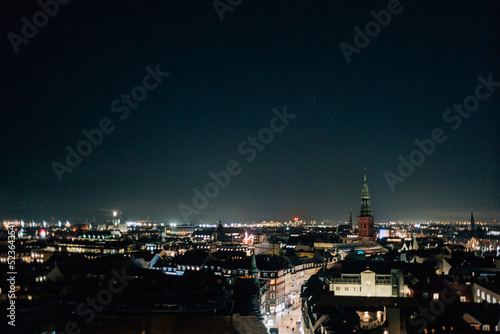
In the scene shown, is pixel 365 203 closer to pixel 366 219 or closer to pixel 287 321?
pixel 366 219

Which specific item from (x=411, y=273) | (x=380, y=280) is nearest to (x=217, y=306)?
(x=380, y=280)

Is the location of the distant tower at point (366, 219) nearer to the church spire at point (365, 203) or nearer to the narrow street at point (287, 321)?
the church spire at point (365, 203)

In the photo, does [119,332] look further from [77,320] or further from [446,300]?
[446,300]

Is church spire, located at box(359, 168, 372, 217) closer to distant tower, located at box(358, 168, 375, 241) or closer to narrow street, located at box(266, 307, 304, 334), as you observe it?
distant tower, located at box(358, 168, 375, 241)

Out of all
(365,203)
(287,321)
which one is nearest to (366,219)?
(365,203)

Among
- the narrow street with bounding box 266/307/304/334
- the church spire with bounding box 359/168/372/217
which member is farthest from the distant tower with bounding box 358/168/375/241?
the narrow street with bounding box 266/307/304/334

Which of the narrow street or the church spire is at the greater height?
the church spire

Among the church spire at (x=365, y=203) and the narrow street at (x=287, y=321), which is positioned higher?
the church spire at (x=365, y=203)

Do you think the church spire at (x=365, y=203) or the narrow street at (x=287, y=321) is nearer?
the narrow street at (x=287, y=321)

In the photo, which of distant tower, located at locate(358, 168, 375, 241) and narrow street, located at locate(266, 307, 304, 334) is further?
distant tower, located at locate(358, 168, 375, 241)

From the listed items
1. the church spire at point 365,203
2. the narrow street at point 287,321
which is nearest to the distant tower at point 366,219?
the church spire at point 365,203
